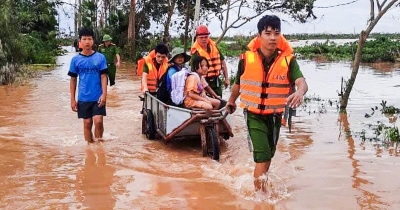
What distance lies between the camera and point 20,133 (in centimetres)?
867

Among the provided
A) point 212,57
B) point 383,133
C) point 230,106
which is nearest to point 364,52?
point 383,133

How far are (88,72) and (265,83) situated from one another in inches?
123

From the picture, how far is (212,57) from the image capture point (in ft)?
27.9

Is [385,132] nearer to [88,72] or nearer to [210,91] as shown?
[210,91]

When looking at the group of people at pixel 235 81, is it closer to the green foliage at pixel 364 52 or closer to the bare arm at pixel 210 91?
the bare arm at pixel 210 91

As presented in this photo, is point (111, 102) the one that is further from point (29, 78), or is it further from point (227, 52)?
point (227, 52)

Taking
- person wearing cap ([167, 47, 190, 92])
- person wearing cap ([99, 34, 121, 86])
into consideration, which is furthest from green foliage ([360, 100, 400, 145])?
person wearing cap ([99, 34, 121, 86])

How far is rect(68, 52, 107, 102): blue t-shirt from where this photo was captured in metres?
7.16

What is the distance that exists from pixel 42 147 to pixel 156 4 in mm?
25124

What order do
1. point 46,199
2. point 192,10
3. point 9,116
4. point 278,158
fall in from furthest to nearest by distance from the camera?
point 192,10 → point 9,116 → point 278,158 → point 46,199

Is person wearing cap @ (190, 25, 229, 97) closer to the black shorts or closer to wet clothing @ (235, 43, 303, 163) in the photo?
the black shorts

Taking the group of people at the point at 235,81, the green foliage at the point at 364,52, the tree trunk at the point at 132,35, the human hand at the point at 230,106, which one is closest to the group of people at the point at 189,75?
the group of people at the point at 235,81

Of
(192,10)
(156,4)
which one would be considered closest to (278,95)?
(192,10)

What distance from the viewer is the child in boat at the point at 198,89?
295 inches
